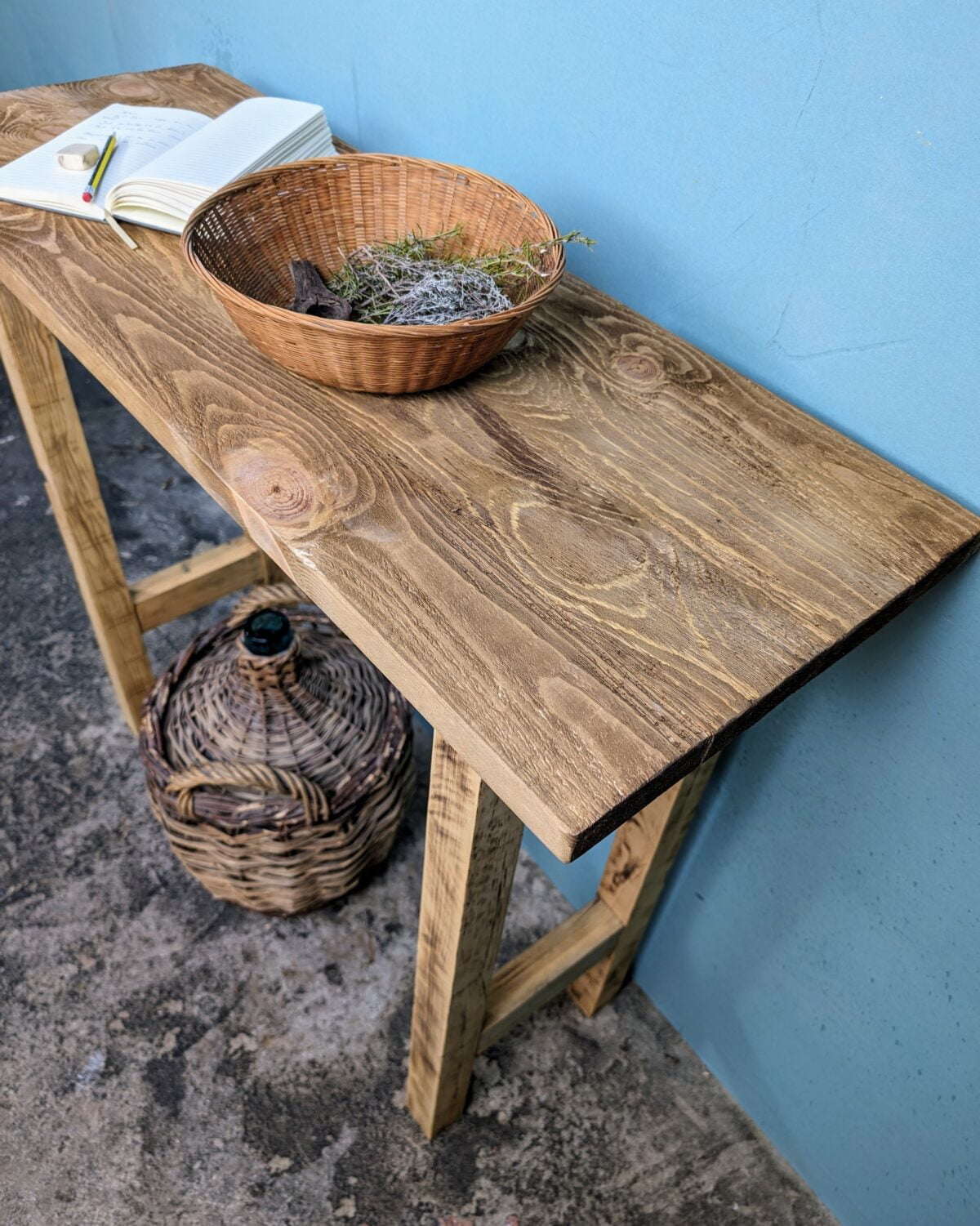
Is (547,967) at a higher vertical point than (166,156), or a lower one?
lower

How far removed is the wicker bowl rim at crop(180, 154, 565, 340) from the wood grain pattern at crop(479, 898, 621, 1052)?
780 mm

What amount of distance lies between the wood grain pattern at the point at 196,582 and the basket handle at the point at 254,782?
1.41 feet

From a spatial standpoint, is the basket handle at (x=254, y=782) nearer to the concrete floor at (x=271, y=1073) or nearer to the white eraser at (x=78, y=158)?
the concrete floor at (x=271, y=1073)

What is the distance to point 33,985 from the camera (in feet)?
4.48

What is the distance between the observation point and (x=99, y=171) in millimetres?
1063

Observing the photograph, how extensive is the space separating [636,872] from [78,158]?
3.57ft

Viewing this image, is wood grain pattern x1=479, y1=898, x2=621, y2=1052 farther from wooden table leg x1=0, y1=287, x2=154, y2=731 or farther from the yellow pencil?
the yellow pencil

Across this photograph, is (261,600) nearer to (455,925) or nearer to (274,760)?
(274,760)

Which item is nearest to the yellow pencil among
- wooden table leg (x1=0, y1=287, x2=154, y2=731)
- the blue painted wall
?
wooden table leg (x1=0, y1=287, x2=154, y2=731)

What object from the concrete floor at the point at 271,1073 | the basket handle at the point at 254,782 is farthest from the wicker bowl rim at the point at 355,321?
the concrete floor at the point at 271,1073

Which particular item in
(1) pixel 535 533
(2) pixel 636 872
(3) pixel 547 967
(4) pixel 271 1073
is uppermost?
(1) pixel 535 533

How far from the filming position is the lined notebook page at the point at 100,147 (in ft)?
3.41

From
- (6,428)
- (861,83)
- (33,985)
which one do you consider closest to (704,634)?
(861,83)

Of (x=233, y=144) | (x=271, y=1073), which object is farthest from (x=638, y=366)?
(x=271, y=1073)
